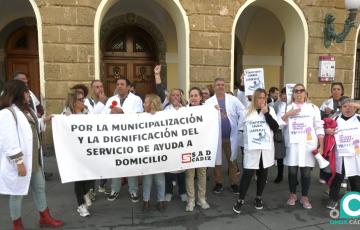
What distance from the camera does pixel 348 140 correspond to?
4270mm

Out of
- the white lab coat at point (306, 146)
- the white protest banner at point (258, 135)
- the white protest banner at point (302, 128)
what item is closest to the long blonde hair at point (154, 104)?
the white protest banner at point (258, 135)

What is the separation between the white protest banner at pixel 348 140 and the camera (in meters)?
4.26

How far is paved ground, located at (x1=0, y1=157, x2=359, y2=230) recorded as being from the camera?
12.8 ft

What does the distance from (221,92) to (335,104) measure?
198 centimetres

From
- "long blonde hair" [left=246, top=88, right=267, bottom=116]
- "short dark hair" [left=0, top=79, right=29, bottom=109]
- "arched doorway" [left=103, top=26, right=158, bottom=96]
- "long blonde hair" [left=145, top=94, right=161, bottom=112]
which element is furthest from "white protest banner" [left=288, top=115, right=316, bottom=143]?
"arched doorway" [left=103, top=26, right=158, bottom=96]

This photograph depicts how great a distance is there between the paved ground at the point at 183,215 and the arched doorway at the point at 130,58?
18.1ft

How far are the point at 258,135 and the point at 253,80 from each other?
4.06 feet

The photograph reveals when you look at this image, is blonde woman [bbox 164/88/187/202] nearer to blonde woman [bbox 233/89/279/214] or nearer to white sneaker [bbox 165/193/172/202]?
white sneaker [bbox 165/193/172/202]

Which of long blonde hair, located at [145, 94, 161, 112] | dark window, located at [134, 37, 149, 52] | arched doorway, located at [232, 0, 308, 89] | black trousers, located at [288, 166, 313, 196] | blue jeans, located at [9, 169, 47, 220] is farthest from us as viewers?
dark window, located at [134, 37, 149, 52]

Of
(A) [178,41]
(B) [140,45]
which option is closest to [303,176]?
(A) [178,41]

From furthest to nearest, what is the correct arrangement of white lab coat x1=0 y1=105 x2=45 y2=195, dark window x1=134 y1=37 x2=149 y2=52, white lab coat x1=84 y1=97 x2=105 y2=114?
dark window x1=134 y1=37 x2=149 y2=52, white lab coat x1=84 y1=97 x2=105 y2=114, white lab coat x1=0 y1=105 x2=45 y2=195

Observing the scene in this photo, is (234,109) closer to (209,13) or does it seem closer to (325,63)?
(209,13)

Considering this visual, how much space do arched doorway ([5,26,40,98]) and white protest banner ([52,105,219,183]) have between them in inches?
239

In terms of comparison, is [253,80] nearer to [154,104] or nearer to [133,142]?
[154,104]
